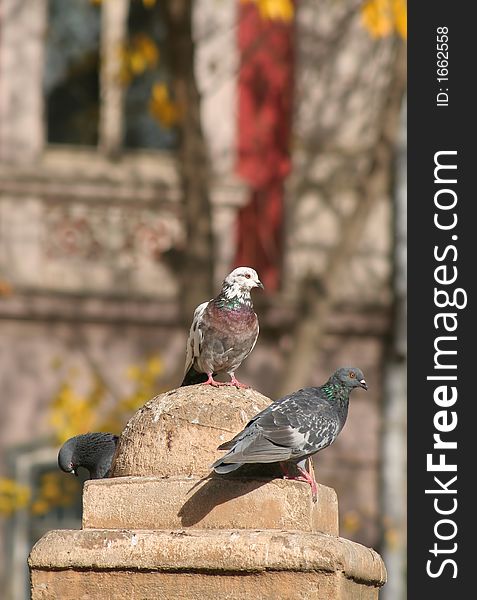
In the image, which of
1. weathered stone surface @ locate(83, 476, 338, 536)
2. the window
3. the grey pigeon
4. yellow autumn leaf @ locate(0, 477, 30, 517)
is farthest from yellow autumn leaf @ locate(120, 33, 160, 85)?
weathered stone surface @ locate(83, 476, 338, 536)

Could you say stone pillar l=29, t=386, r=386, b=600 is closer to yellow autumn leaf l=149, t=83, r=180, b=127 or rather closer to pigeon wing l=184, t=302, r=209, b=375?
pigeon wing l=184, t=302, r=209, b=375

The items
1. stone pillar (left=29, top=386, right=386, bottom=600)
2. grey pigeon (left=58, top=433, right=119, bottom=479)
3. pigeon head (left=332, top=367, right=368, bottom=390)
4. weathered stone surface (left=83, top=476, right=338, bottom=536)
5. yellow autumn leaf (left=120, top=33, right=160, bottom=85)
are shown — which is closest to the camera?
stone pillar (left=29, top=386, right=386, bottom=600)

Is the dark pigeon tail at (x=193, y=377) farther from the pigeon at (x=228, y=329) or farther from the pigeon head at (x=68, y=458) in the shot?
the pigeon head at (x=68, y=458)

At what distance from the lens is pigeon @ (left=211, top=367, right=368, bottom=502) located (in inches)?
224

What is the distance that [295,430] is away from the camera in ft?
19.2

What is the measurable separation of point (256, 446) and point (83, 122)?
10277 millimetres

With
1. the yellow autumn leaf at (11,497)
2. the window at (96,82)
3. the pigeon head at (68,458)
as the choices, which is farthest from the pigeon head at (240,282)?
the window at (96,82)

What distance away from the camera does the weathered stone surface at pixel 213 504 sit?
585 cm

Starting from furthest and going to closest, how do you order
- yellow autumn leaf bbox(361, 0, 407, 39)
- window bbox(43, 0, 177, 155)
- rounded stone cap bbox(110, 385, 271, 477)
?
window bbox(43, 0, 177, 155), yellow autumn leaf bbox(361, 0, 407, 39), rounded stone cap bbox(110, 385, 271, 477)

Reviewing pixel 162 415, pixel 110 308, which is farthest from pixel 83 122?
pixel 162 415

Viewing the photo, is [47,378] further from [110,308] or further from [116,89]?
[116,89]

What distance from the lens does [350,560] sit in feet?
19.1

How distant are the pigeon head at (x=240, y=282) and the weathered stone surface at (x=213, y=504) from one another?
108 centimetres

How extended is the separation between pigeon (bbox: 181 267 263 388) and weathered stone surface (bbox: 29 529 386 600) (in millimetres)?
1020
